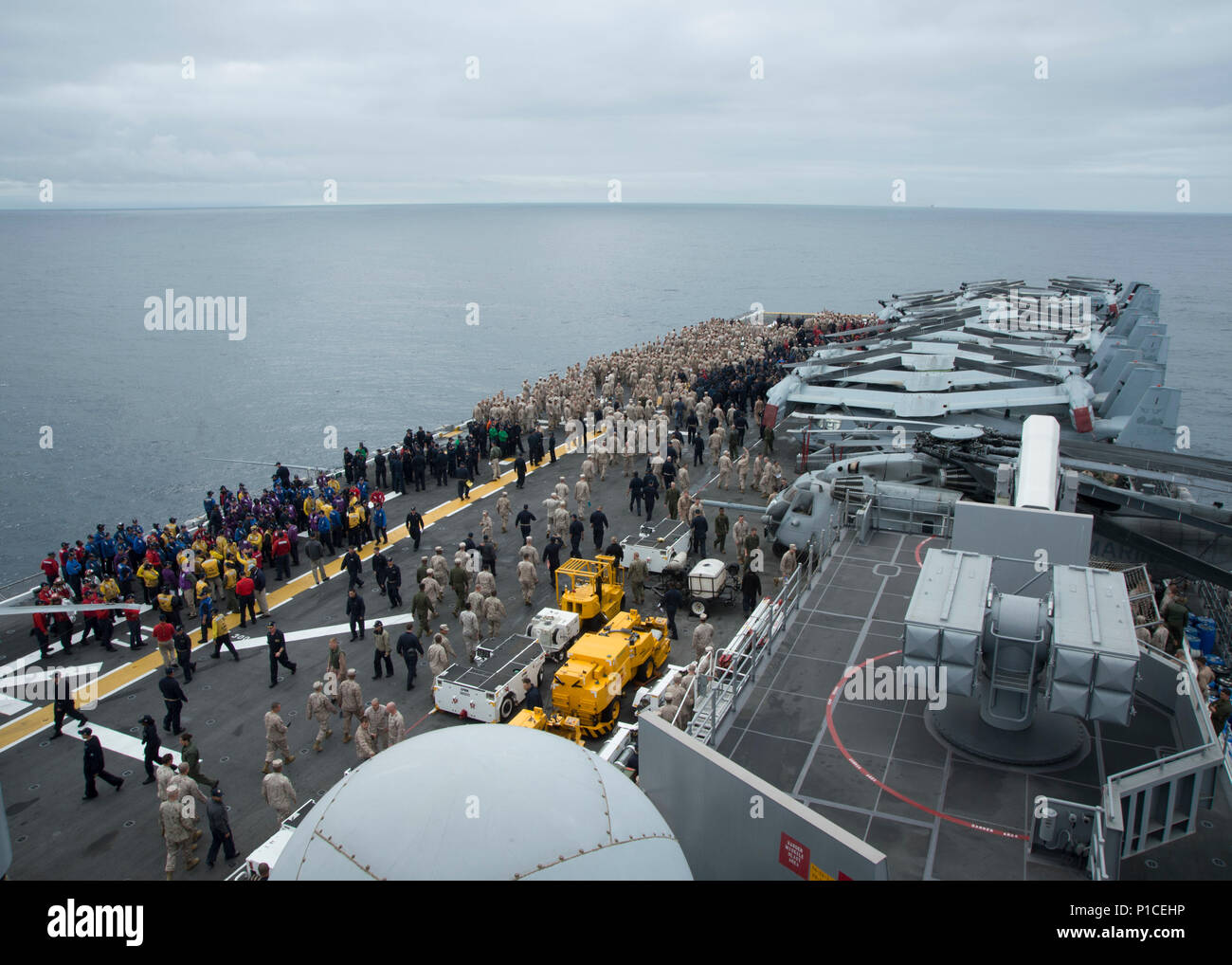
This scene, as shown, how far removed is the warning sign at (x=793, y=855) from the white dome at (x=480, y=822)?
1.52 m

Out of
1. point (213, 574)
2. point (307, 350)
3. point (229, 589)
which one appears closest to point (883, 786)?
point (229, 589)

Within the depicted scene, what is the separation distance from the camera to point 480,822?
20.3ft

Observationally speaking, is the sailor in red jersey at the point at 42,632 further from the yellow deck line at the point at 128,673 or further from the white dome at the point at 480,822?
the white dome at the point at 480,822

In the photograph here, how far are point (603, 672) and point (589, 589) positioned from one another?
437 cm

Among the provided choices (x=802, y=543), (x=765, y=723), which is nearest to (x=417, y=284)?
(x=802, y=543)

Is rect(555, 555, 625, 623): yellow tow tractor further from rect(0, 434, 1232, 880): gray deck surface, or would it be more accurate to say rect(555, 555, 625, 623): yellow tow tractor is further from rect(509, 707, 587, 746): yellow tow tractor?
rect(509, 707, 587, 746): yellow tow tractor

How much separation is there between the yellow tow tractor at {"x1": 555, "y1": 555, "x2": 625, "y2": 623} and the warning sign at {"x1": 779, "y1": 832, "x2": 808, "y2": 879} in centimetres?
1386

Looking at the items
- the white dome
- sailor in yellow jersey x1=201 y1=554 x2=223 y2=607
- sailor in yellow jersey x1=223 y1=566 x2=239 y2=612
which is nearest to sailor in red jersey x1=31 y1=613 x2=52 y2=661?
sailor in yellow jersey x1=201 y1=554 x2=223 y2=607

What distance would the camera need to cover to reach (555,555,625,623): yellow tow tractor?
864 inches

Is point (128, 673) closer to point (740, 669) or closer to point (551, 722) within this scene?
point (551, 722)

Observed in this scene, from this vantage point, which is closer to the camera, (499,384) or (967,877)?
(967,877)

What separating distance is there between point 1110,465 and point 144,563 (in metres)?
25.4

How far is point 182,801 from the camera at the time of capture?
A: 14.2 meters
